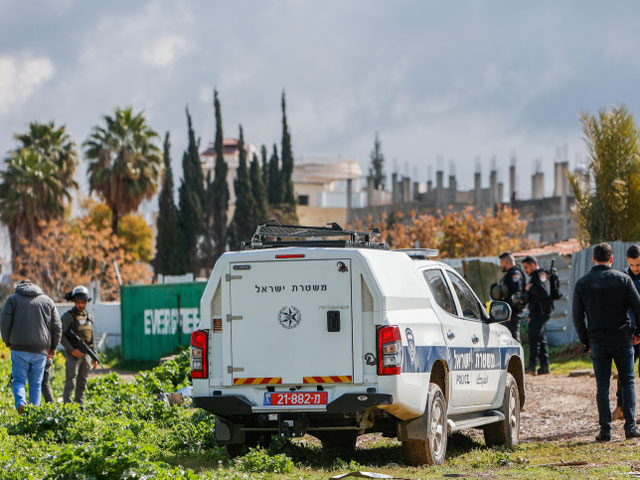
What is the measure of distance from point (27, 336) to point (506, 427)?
6367 mm

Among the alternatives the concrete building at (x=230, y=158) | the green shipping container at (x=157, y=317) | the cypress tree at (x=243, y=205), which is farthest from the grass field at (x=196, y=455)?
the concrete building at (x=230, y=158)

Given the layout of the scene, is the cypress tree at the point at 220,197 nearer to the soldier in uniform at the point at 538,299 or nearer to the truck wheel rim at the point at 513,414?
the soldier in uniform at the point at 538,299

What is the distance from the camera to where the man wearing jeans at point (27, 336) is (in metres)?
13.6

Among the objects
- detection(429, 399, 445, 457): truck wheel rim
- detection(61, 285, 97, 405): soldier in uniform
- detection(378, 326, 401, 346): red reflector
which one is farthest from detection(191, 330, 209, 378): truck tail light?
detection(61, 285, 97, 405): soldier in uniform

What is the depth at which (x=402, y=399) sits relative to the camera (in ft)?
28.9

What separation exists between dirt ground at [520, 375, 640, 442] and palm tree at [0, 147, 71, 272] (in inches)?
1492

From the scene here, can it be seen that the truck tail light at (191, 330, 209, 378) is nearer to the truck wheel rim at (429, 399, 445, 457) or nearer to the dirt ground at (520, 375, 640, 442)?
the truck wheel rim at (429, 399, 445, 457)

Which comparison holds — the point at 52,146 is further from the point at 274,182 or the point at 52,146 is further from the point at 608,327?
the point at 608,327

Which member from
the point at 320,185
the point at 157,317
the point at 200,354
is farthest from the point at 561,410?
the point at 320,185

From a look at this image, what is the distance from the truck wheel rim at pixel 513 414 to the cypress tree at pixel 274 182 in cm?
6624

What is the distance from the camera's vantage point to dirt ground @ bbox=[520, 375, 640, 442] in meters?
11.9

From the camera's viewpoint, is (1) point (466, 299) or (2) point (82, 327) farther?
(2) point (82, 327)

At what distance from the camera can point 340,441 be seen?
405 inches

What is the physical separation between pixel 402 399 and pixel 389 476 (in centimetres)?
71
